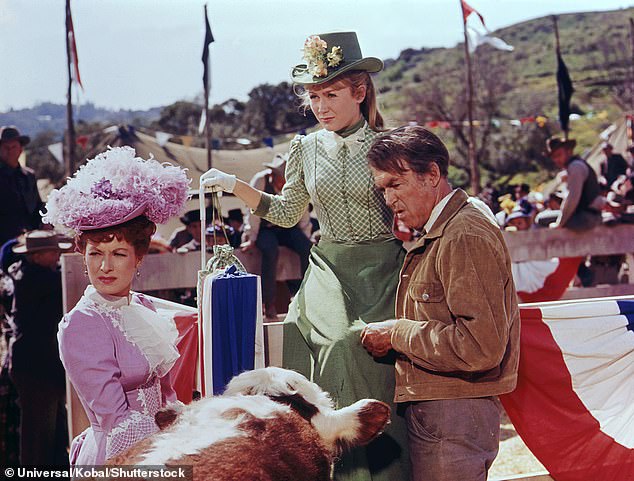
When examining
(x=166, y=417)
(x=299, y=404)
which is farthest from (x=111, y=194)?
(x=299, y=404)

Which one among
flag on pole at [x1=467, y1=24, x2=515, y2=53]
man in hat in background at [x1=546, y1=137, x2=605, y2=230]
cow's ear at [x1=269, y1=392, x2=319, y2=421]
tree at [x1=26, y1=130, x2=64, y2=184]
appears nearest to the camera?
cow's ear at [x1=269, y1=392, x2=319, y2=421]

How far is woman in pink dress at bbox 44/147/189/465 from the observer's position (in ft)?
7.00

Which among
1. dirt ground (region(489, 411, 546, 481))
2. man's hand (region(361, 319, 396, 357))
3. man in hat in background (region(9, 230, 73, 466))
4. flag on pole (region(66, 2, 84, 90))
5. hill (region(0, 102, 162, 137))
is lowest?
dirt ground (region(489, 411, 546, 481))

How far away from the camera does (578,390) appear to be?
123 inches

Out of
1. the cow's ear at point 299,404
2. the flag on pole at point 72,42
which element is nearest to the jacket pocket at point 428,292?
the cow's ear at point 299,404

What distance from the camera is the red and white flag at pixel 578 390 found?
3.07 metres

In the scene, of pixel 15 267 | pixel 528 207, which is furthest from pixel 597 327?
pixel 528 207

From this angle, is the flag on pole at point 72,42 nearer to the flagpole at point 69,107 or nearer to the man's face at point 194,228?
the flagpole at point 69,107

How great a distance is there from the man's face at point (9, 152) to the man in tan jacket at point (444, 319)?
4805mm

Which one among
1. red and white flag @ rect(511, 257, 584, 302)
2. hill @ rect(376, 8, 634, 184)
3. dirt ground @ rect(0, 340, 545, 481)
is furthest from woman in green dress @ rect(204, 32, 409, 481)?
hill @ rect(376, 8, 634, 184)

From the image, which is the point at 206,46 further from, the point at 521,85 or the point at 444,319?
the point at 521,85

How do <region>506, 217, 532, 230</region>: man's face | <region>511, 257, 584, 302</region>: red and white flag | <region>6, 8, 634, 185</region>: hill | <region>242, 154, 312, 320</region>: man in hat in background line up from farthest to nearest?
<region>6, 8, 634, 185</region>: hill → <region>506, 217, 532, 230</region>: man's face → <region>511, 257, 584, 302</region>: red and white flag → <region>242, 154, 312, 320</region>: man in hat in background

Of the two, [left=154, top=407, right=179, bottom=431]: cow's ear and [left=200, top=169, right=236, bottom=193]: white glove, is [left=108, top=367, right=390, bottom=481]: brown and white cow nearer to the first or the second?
[left=154, top=407, right=179, bottom=431]: cow's ear

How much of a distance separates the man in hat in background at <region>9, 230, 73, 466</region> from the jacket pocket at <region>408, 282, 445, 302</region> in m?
3.04
